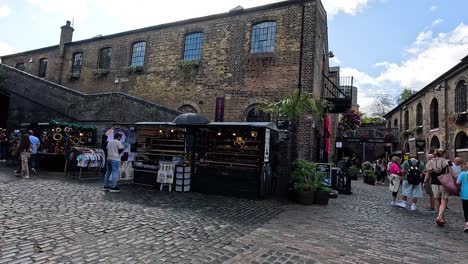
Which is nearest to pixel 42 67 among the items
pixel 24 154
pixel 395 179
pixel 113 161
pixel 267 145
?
pixel 24 154

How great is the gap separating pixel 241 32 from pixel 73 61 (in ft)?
45.0

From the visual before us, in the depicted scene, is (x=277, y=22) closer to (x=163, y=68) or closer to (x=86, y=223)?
(x=163, y=68)

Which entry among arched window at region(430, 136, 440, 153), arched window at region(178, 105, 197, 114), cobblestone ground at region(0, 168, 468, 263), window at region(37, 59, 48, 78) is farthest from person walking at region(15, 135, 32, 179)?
arched window at region(430, 136, 440, 153)

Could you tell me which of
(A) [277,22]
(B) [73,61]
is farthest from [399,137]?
(B) [73,61]

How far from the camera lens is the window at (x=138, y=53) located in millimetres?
18250

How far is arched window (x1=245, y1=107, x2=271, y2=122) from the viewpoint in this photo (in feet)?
46.8

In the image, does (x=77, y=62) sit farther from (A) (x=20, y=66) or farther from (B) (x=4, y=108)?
(A) (x=20, y=66)

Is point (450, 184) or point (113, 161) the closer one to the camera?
point (450, 184)

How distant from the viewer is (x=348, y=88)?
55.1 feet

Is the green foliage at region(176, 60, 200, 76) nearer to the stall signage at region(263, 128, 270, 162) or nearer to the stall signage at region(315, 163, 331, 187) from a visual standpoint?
the stall signage at region(263, 128, 270, 162)

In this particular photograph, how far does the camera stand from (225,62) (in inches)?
606

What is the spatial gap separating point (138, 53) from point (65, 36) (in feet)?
26.5

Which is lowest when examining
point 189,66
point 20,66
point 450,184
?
point 450,184

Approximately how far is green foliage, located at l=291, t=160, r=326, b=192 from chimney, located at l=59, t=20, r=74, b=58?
2055 centimetres
